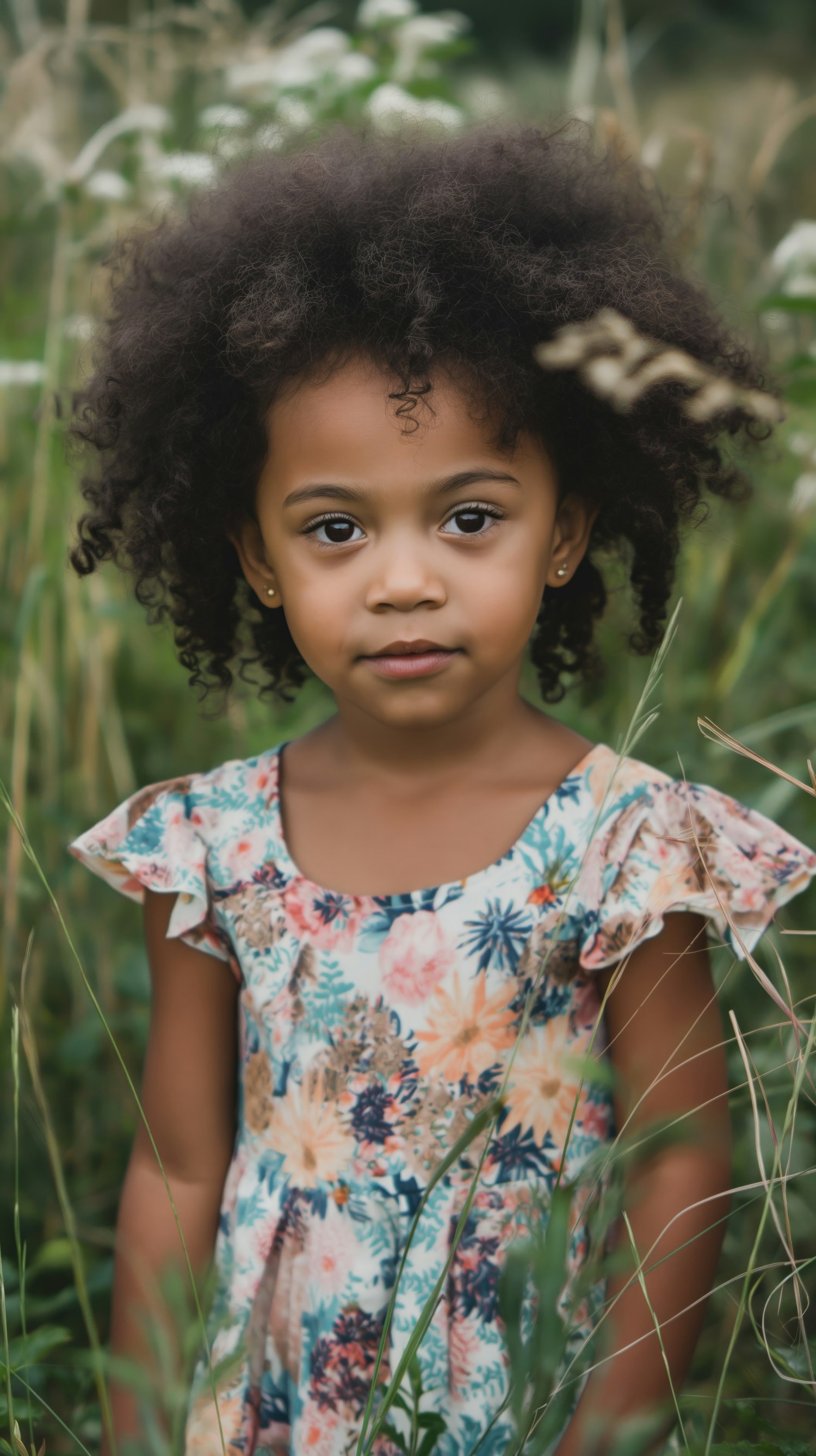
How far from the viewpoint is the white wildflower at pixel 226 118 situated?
1542 mm

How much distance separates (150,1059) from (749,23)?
8.70 meters

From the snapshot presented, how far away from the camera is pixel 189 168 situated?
4.62 ft

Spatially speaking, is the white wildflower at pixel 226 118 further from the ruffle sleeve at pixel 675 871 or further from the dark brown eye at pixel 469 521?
the ruffle sleeve at pixel 675 871

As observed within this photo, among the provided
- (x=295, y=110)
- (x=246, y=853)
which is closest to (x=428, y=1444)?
(x=246, y=853)

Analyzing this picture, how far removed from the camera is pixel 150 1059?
1.19 meters

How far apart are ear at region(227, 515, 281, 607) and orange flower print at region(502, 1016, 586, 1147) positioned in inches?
17.4

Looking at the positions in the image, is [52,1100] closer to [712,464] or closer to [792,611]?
[712,464]

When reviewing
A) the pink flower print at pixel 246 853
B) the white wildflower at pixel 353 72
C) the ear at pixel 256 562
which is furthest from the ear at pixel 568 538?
the white wildflower at pixel 353 72

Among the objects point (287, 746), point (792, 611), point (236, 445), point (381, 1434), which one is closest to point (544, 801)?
point (287, 746)

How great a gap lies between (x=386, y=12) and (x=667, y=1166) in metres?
1.65

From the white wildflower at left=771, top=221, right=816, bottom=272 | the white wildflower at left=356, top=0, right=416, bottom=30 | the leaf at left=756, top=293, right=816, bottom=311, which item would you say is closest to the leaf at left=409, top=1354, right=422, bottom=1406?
the leaf at left=756, top=293, right=816, bottom=311

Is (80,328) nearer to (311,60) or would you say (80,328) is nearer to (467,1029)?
(311,60)

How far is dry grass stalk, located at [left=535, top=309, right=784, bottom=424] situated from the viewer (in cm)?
84

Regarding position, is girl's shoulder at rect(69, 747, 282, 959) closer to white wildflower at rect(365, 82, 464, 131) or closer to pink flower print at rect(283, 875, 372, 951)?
pink flower print at rect(283, 875, 372, 951)
